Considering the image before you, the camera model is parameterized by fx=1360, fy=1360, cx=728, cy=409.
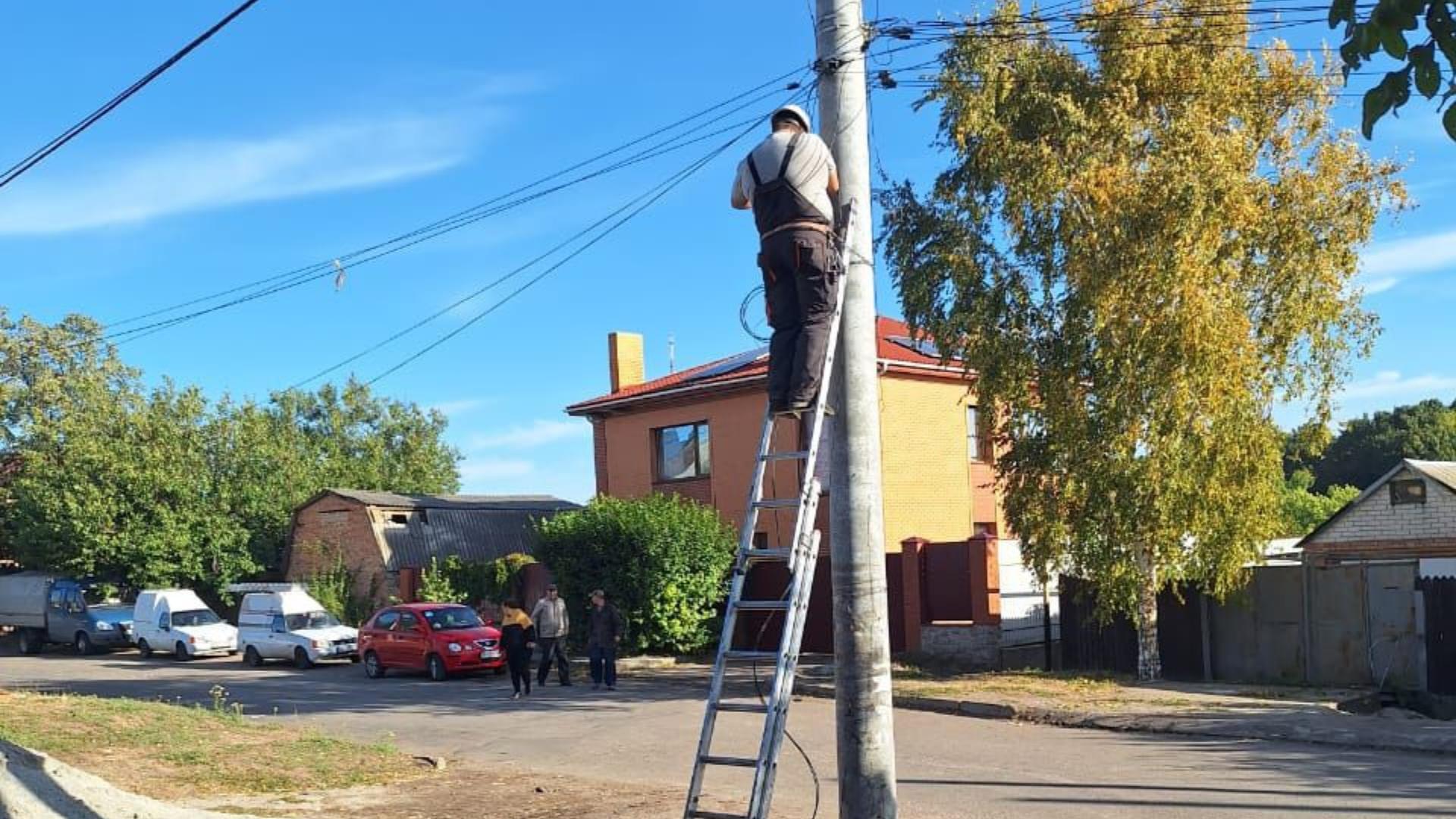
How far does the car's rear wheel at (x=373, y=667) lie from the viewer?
2728 cm

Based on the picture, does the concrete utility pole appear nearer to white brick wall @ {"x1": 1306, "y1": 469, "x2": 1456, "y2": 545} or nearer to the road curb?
the road curb

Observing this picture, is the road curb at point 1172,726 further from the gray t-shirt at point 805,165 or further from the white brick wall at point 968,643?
the gray t-shirt at point 805,165

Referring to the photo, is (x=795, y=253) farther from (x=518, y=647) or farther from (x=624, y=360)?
(x=624, y=360)

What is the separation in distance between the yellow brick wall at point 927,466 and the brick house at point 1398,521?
24.3 feet

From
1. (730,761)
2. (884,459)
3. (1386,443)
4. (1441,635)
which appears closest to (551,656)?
(884,459)

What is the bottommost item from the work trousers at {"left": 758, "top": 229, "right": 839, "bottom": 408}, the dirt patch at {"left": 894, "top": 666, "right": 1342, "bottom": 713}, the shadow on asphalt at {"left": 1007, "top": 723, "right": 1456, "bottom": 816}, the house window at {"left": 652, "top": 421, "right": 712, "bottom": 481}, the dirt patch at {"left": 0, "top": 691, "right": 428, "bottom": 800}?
the dirt patch at {"left": 894, "top": 666, "right": 1342, "bottom": 713}

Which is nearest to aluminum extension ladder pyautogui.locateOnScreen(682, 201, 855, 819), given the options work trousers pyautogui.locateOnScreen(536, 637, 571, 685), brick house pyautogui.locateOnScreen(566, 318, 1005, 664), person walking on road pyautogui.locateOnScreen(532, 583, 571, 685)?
person walking on road pyautogui.locateOnScreen(532, 583, 571, 685)

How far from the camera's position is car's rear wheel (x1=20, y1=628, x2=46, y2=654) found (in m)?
40.8

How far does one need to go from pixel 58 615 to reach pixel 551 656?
2314 cm

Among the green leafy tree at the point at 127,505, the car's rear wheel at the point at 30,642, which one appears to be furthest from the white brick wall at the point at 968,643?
the car's rear wheel at the point at 30,642

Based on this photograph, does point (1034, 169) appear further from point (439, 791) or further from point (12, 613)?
point (12, 613)

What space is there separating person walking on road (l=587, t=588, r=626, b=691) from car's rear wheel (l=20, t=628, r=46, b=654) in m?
25.5

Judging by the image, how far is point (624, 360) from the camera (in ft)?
126

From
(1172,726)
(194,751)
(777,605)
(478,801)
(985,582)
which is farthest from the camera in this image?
(985,582)
